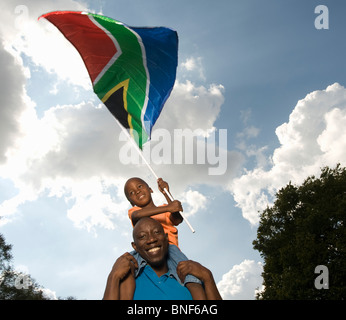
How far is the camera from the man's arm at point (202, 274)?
157 inches

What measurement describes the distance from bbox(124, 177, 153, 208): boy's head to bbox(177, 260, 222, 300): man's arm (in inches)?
48.7

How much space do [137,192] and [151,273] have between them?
1288mm

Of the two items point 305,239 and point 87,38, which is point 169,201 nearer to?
point 87,38

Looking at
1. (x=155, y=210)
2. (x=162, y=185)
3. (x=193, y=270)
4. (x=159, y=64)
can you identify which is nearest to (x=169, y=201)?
(x=162, y=185)

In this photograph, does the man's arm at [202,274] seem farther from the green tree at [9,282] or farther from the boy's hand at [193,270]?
the green tree at [9,282]

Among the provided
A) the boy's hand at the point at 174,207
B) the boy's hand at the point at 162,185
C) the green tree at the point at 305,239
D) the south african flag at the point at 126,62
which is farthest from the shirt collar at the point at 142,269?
the green tree at the point at 305,239

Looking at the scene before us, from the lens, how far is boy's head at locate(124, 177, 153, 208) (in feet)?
16.8

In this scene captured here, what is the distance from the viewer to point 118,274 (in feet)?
12.9

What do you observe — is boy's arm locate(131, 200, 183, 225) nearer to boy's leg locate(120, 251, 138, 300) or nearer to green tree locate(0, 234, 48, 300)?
A: boy's leg locate(120, 251, 138, 300)

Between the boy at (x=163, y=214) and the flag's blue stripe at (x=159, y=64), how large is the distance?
1.32 meters
